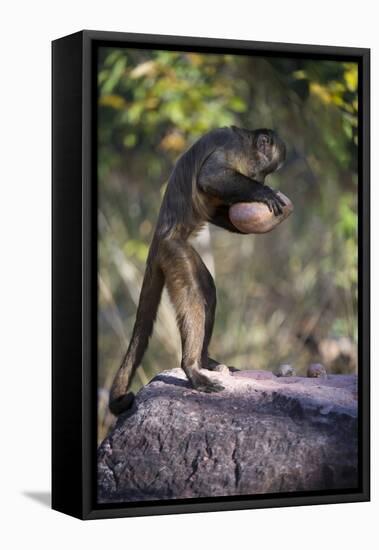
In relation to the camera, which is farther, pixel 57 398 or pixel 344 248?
pixel 344 248

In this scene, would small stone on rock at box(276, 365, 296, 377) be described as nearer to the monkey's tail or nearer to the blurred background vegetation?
the blurred background vegetation

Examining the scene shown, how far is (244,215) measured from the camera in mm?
9680

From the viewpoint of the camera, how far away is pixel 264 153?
9.90m

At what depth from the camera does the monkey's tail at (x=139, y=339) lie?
9.45 meters

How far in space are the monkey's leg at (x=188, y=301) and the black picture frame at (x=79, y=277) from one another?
0.58 m

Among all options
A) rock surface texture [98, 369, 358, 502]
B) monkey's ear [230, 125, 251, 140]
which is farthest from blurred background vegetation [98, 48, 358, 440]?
rock surface texture [98, 369, 358, 502]

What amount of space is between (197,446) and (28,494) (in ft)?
4.23

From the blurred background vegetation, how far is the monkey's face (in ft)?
0.22

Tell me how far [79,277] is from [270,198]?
1367 mm

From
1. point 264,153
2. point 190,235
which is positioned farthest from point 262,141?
point 190,235

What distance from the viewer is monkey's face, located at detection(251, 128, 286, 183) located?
9867 millimetres

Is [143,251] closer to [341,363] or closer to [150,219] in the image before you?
[150,219]

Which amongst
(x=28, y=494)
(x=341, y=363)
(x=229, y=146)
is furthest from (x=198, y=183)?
(x=28, y=494)

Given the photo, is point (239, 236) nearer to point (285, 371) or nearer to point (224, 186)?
point (224, 186)
